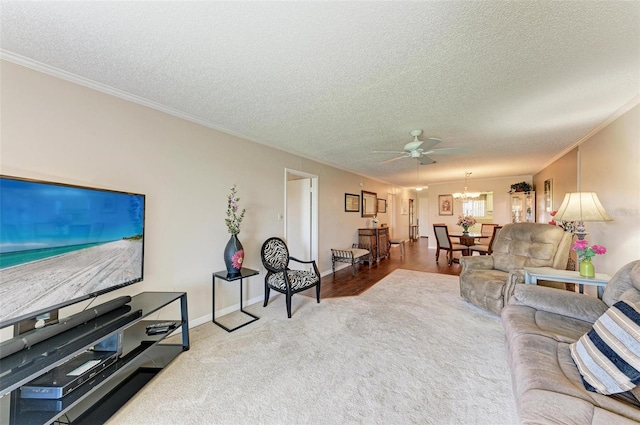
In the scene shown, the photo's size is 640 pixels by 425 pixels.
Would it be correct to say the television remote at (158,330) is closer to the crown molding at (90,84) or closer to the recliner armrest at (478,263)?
A: the crown molding at (90,84)

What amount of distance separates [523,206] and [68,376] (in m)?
9.15

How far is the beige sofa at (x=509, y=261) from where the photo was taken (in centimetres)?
277

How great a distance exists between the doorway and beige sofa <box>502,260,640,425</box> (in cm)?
319

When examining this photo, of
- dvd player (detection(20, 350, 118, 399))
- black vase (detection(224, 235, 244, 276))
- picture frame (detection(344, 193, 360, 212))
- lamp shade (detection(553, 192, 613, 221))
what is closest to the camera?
dvd player (detection(20, 350, 118, 399))

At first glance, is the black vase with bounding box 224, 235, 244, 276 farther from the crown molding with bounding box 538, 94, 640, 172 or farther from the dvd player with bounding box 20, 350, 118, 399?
the crown molding with bounding box 538, 94, 640, 172

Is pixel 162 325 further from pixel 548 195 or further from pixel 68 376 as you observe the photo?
pixel 548 195

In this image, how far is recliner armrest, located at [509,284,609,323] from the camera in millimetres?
1723

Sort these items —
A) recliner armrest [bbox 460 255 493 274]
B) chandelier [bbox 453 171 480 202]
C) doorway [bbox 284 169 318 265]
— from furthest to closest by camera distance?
1. chandelier [bbox 453 171 480 202]
2. doorway [bbox 284 169 318 265]
3. recliner armrest [bbox 460 255 493 274]

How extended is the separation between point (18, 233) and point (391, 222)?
27.1ft

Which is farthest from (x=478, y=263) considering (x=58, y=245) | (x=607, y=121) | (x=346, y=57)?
(x=58, y=245)

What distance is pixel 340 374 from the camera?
184 centimetres

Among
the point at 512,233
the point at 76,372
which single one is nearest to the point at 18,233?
the point at 76,372

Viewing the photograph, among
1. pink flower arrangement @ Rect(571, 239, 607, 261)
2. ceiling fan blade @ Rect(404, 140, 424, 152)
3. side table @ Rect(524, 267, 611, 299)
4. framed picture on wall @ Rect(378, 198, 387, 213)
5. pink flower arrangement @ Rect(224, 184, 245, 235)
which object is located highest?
ceiling fan blade @ Rect(404, 140, 424, 152)

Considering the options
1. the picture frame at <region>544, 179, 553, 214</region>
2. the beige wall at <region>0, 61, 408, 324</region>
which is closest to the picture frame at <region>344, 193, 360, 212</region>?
the beige wall at <region>0, 61, 408, 324</region>
